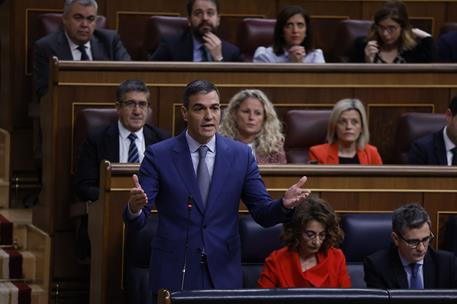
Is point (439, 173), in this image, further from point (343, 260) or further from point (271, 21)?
point (271, 21)

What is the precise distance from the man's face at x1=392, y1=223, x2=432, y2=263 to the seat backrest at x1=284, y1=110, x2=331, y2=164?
3.34 ft

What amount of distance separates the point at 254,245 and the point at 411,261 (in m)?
0.41

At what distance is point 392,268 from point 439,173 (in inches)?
18.4

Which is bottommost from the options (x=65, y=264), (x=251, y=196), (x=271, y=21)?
(x=65, y=264)

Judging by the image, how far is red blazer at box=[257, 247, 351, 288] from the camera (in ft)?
10.2

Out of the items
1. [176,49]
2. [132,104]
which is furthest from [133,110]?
[176,49]

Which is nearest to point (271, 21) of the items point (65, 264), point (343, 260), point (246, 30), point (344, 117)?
point (246, 30)

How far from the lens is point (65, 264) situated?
3.95 metres

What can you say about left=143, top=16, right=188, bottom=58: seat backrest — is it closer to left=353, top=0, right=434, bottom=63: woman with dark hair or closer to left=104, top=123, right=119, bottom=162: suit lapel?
left=353, top=0, right=434, bottom=63: woman with dark hair

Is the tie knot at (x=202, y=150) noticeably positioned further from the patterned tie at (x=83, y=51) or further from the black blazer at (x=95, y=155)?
the patterned tie at (x=83, y=51)

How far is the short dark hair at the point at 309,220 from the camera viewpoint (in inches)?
123

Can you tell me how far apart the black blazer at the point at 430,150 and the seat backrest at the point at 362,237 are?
0.55 metres

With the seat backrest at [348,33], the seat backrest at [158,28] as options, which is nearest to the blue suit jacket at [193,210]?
the seat backrest at [158,28]

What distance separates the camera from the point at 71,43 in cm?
430
